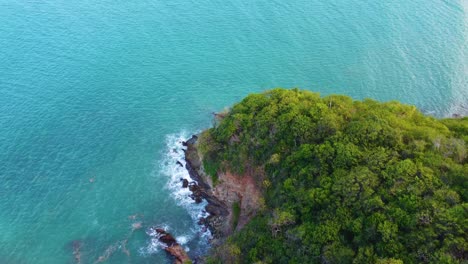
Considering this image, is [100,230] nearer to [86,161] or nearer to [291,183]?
[86,161]

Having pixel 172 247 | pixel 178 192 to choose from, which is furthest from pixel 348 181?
pixel 178 192

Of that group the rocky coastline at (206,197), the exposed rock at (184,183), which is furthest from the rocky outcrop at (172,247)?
the exposed rock at (184,183)

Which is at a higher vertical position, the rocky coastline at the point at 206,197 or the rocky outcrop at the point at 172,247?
the rocky coastline at the point at 206,197

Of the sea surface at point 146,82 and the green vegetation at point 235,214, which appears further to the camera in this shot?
the sea surface at point 146,82

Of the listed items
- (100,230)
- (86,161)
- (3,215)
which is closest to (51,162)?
(86,161)

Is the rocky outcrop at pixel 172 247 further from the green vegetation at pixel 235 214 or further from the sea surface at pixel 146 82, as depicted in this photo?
the green vegetation at pixel 235 214

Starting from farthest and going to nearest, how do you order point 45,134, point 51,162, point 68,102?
point 68,102
point 45,134
point 51,162

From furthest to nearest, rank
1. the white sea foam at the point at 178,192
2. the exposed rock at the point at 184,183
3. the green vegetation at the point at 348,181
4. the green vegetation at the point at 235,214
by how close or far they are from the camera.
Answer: the exposed rock at the point at 184,183, the white sea foam at the point at 178,192, the green vegetation at the point at 235,214, the green vegetation at the point at 348,181
